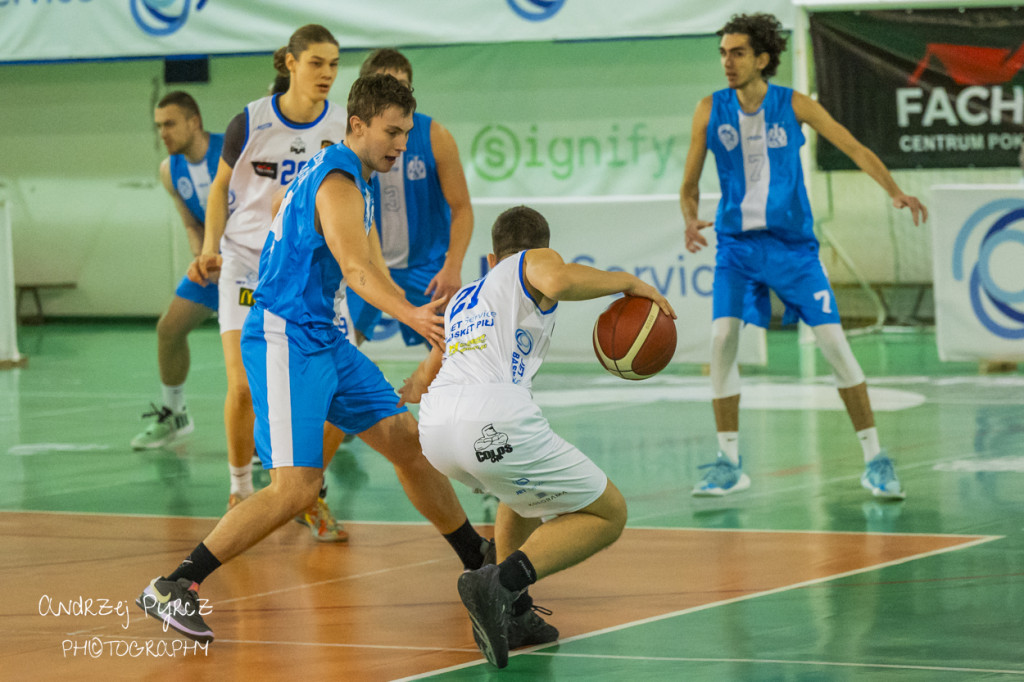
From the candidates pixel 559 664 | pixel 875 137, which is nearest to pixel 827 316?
pixel 559 664

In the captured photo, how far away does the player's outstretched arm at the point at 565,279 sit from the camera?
14.4ft

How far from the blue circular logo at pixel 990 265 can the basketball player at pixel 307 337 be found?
7239 mm

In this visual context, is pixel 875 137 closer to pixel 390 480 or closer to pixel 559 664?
pixel 390 480

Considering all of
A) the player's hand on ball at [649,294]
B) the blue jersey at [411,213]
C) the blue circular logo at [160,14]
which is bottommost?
the player's hand on ball at [649,294]

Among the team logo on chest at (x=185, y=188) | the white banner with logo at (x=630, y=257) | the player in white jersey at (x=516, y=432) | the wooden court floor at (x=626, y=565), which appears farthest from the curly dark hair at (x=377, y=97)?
the white banner with logo at (x=630, y=257)

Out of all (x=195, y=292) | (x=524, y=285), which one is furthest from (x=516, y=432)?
(x=195, y=292)

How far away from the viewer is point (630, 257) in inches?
474

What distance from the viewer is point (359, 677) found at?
4.32 meters

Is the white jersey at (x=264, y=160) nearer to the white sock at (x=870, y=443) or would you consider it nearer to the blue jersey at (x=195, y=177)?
the blue jersey at (x=195, y=177)

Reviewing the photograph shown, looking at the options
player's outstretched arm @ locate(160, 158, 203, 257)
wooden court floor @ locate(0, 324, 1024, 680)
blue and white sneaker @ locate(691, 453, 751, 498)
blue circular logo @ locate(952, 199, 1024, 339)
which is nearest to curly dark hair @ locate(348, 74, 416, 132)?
wooden court floor @ locate(0, 324, 1024, 680)

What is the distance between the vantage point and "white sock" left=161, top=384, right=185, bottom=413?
29.8 ft

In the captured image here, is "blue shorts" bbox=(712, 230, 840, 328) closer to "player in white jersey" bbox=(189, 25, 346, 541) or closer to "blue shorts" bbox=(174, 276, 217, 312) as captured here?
"player in white jersey" bbox=(189, 25, 346, 541)

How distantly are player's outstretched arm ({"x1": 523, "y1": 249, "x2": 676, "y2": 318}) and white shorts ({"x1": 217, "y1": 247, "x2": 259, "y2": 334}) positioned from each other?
2.54 meters

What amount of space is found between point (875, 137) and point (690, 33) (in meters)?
2.04
